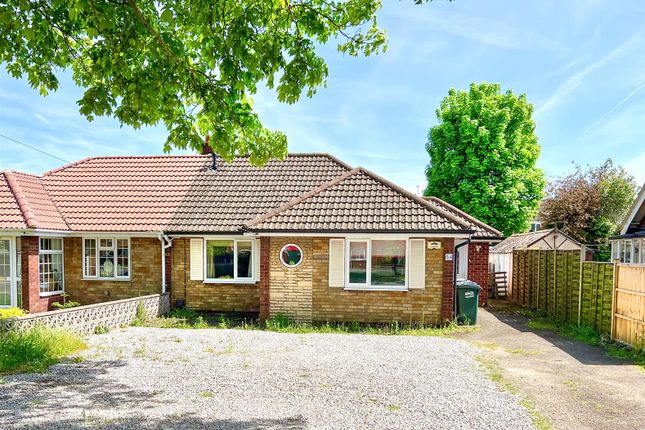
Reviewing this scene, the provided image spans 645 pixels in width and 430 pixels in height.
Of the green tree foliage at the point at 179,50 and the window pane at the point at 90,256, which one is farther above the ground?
the green tree foliage at the point at 179,50

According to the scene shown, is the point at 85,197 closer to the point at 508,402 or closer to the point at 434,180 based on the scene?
the point at 508,402

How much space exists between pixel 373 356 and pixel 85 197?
1257cm

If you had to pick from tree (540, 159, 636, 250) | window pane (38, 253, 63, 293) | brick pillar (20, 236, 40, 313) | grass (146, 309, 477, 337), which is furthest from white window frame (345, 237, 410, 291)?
tree (540, 159, 636, 250)

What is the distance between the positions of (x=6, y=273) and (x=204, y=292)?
19.2 ft

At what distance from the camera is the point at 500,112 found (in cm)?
2891

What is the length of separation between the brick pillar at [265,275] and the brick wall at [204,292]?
1521mm

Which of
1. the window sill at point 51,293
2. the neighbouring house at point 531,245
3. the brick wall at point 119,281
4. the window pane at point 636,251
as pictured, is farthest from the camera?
the neighbouring house at point 531,245

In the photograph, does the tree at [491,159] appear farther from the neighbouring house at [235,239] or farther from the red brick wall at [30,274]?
the red brick wall at [30,274]

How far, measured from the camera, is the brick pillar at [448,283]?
1191 cm

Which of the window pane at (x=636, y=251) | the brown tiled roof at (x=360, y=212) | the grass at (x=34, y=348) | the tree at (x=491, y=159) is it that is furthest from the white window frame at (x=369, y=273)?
the tree at (x=491, y=159)

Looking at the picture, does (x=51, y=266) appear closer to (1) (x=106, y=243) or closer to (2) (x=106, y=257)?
(2) (x=106, y=257)

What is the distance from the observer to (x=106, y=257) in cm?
1486

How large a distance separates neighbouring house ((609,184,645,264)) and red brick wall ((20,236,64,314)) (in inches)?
725

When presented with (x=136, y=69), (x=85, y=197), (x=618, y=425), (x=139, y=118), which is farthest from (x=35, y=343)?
(x=618, y=425)
